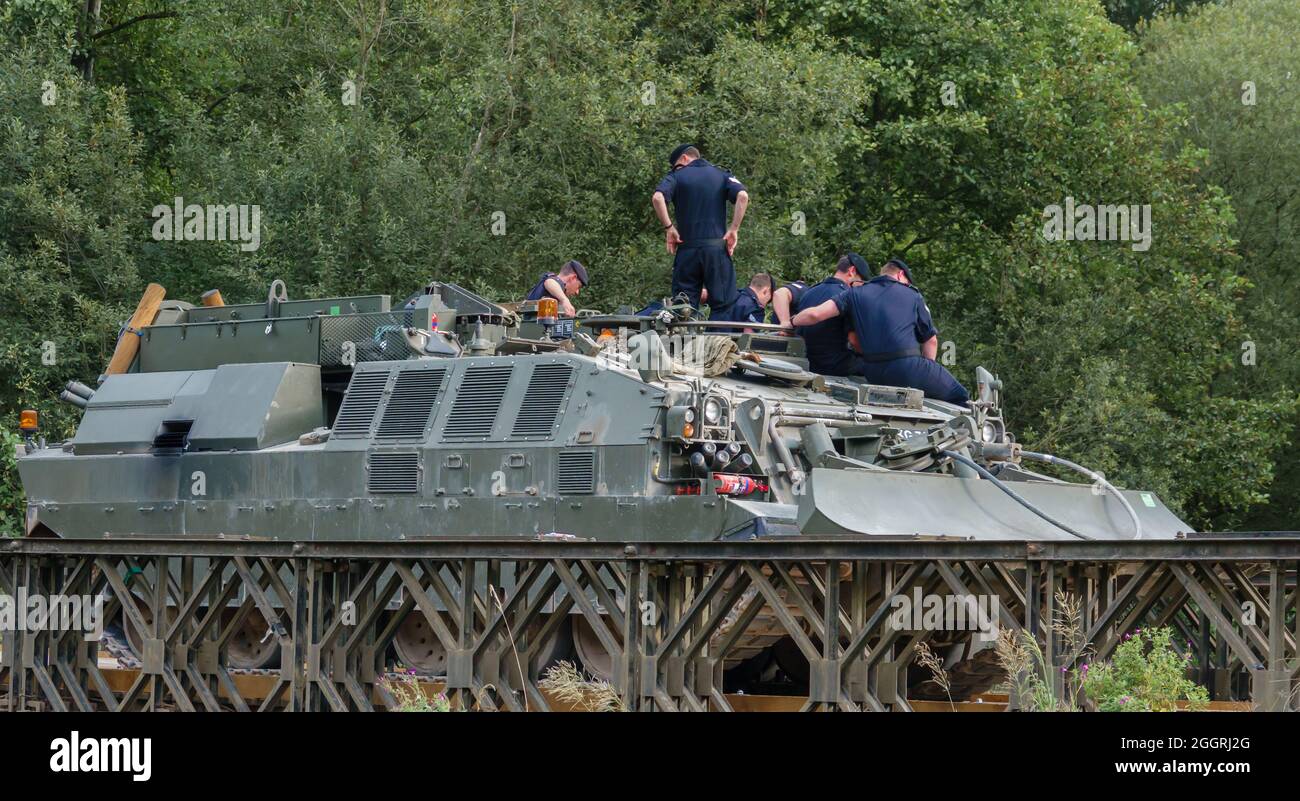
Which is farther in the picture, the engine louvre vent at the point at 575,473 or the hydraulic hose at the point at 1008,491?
the engine louvre vent at the point at 575,473

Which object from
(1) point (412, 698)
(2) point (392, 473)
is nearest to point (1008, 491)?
(1) point (412, 698)

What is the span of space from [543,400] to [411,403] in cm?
135

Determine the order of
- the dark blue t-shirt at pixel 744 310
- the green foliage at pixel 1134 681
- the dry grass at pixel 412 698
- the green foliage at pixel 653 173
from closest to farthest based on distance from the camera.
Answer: the green foliage at pixel 1134 681, the dry grass at pixel 412 698, the dark blue t-shirt at pixel 744 310, the green foliage at pixel 653 173

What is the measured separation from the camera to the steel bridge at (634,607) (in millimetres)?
9820

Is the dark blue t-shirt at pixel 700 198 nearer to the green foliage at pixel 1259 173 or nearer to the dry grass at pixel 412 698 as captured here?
the dry grass at pixel 412 698

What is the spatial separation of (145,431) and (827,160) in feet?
41.4

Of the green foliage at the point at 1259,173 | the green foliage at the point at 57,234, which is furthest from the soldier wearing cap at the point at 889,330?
the green foliage at the point at 1259,173

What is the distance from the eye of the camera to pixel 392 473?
1504 cm

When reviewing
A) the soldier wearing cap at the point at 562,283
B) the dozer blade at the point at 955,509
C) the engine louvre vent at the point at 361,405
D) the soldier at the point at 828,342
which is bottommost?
the dozer blade at the point at 955,509

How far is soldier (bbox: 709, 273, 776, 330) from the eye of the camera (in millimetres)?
18172

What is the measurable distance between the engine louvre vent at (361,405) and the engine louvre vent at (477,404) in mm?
838

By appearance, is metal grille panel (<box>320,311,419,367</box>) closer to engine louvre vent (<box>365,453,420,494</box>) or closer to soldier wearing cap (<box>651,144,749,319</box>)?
engine louvre vent (<box>365,453,420,494</box>)

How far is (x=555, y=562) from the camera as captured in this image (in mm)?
11258
